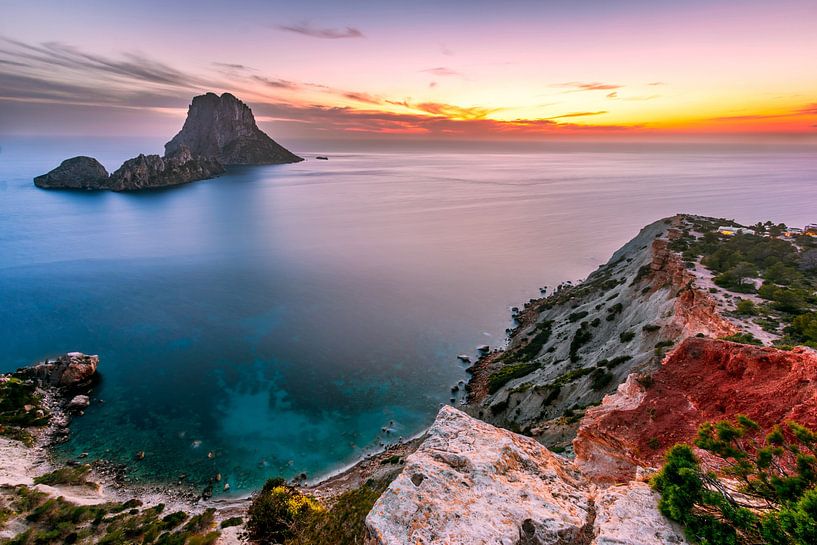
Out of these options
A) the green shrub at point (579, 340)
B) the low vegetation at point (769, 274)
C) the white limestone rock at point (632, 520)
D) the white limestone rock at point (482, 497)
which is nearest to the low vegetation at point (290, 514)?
the white limestone rock at point (482, 497)

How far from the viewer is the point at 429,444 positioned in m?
16.1

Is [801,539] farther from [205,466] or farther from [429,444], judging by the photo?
[205,466]

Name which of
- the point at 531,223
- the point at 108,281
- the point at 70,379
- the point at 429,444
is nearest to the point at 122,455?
the point at 70,379

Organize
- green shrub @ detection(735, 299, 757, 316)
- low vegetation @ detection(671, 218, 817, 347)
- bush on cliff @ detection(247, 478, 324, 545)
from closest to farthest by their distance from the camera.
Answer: bush on cliff @ detection(247, 478, 324, 545), low vegetation @ detection(671, 218, 817, 347), green shrub @ detection(735, 299, 757, 316)

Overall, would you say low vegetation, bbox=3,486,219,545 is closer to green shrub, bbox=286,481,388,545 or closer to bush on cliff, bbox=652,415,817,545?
green shrub, bbox=286,481,388,545

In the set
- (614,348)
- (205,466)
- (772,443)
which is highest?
(772,443)

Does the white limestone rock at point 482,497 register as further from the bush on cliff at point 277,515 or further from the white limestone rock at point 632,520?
the bush on cliff at point 277,515

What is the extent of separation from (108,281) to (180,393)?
169ft

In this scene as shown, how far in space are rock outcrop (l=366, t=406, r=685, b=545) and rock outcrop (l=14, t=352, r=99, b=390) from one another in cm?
5254

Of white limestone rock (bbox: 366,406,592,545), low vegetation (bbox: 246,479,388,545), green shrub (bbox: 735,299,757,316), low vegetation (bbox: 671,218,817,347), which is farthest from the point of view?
green shrub (bbox: 735,299,757,316)

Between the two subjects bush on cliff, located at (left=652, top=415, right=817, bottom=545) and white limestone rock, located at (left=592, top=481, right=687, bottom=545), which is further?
white limestone rock, located at (left=592, top=481, right=687, bottom=545)

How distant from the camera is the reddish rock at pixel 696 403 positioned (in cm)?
1650

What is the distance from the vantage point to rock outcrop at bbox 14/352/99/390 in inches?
1857

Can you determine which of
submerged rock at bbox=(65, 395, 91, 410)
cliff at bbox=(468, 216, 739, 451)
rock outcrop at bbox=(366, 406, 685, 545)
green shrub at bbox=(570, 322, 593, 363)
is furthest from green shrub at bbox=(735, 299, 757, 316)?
submerged rock at bbox=(65, 395, 91, 410)
